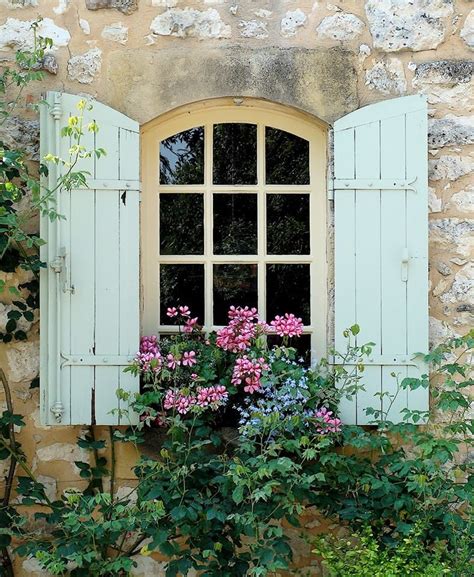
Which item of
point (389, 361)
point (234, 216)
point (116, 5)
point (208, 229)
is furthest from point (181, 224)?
point (389, 361)

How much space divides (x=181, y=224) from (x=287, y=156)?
24.3 inches

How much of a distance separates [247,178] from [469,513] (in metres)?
1.85

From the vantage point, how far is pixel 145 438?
3768 millimetres

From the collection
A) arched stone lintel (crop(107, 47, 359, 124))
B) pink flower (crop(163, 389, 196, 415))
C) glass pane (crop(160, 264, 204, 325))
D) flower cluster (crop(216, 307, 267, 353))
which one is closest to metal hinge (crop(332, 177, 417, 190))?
arched stone lintel (crop(107, 47, 359, 124))

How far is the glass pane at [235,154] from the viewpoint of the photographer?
405cm

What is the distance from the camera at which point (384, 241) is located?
376 centimetres

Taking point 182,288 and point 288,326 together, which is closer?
point 288,326

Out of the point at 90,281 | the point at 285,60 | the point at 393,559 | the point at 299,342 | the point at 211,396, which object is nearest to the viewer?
the point at 393,559

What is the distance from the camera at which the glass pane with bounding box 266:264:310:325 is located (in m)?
Answer: 4.01

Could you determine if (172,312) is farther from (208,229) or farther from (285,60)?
(285,60)

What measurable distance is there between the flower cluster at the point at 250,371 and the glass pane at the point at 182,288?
52cm

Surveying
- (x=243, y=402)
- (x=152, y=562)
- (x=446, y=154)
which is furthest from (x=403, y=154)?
(x=152, y=562)

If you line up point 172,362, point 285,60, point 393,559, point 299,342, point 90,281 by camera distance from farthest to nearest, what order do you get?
1. point 299,342
2. point 285,60
3. point 90,281
4. point 172,362
5. point 393,559

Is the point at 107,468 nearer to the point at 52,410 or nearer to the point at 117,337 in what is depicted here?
the point at 52,410
